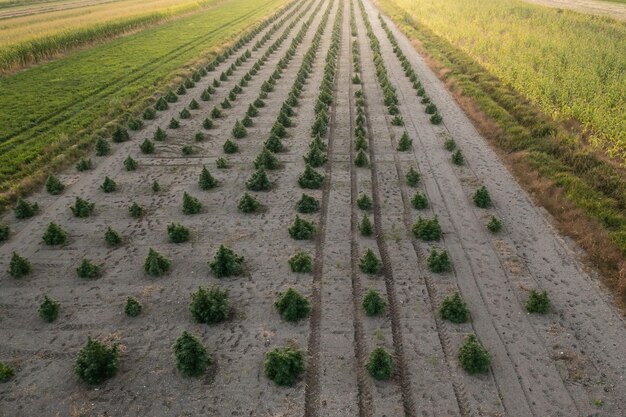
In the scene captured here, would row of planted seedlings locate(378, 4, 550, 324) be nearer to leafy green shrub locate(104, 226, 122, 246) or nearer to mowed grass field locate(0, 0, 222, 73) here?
leafy green shrub locate(104, 226, 122, 246)

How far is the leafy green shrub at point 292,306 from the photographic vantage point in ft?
40.8

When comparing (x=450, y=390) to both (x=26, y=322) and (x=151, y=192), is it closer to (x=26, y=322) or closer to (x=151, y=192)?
(x=26, y=322)

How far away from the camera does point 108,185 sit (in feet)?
64.7

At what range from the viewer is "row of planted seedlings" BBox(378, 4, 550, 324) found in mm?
12562

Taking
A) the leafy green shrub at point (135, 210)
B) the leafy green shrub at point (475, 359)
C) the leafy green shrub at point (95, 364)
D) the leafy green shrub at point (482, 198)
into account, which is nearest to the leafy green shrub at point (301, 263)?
the leafy green shrub at point (475, 359)

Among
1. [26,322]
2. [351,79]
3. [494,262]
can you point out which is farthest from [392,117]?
[26,322]

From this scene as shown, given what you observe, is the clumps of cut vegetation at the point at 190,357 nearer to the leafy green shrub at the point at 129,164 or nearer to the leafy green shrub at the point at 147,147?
the leafy green shrub at the point at 129,164

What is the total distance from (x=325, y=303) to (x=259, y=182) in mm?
7926

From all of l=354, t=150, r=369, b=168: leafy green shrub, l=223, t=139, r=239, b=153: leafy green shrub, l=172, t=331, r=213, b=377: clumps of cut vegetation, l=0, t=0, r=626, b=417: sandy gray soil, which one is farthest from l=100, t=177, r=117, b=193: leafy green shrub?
l=172, t=331, r=213, b=377: clumps of cut vegetation

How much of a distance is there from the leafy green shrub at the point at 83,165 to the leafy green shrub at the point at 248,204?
29.8ft

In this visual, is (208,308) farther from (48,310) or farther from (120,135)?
(120,135)

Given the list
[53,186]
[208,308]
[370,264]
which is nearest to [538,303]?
[370,264]

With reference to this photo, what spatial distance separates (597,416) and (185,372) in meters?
9.34

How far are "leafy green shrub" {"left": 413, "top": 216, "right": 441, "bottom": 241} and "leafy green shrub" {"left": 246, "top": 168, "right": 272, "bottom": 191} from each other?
690 cm
